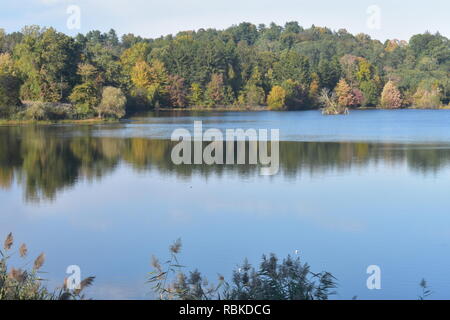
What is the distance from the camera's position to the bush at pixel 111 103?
1499 inches

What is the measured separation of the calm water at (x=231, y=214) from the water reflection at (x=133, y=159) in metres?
0.06

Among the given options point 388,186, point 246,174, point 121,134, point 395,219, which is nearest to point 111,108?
point 121,134

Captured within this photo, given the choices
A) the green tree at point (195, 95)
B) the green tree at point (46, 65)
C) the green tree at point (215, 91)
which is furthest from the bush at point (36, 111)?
the green tree at point (215, 91)

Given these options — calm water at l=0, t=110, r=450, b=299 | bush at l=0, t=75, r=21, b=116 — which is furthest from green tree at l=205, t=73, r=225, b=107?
calm water at l=0, t=110, r=450, b=299

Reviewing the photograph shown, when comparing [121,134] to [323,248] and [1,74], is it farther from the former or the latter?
[323,248]

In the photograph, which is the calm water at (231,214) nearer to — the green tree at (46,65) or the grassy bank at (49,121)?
the grassy bank at (49,121)

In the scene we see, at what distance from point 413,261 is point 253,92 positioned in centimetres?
5453

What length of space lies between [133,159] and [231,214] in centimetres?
861

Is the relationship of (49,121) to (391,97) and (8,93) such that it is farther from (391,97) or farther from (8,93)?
(391,97)

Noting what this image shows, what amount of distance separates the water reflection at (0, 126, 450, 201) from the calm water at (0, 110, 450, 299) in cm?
6

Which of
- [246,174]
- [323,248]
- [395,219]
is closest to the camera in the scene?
[323,248]

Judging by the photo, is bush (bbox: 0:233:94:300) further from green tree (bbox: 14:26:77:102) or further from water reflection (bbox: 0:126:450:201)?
green tree (bbox: 14:26:77:102)

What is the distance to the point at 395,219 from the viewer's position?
34.0 ft

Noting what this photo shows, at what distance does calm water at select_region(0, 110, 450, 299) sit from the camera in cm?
780
